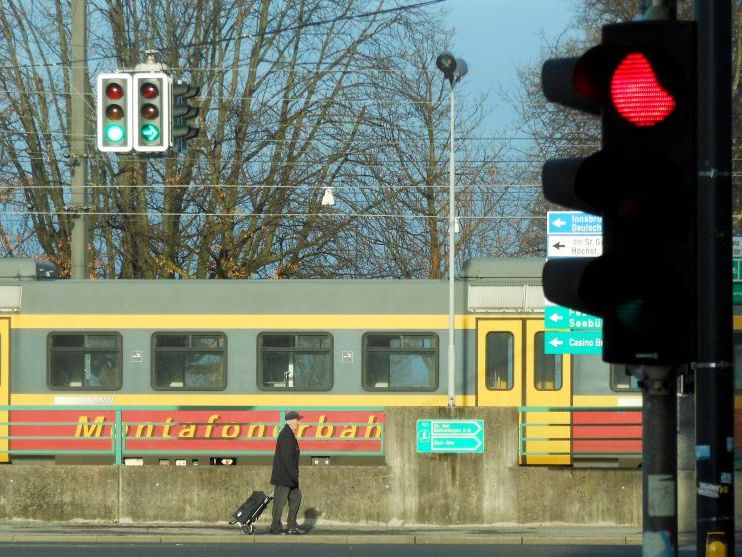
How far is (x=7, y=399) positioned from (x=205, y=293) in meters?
3.62

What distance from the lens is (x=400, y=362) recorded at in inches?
911

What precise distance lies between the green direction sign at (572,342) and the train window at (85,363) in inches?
279

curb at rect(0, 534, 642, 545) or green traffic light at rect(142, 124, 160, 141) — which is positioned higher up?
green traffic light at rect(142, 124, 160, 141)

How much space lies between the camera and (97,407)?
23.1 m

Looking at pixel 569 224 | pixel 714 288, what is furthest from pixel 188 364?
pixel 714 288

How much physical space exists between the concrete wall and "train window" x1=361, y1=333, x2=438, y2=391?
2.79m

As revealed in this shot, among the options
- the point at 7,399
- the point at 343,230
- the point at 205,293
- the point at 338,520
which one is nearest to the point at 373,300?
the point at 205,293

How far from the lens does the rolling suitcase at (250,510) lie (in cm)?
1883

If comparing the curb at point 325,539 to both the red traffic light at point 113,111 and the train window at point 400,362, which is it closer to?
the train window at point 400,362

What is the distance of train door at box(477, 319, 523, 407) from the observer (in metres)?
22.9

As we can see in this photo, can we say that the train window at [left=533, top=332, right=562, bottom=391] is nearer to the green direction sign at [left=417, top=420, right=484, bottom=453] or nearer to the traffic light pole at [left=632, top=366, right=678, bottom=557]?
the green direction sign at [left=417, top=420, right=484, bottom=453]

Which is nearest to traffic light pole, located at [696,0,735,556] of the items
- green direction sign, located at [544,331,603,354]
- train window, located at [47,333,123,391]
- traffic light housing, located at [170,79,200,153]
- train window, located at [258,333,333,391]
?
traffic light housing, located at [170,79,200,153]

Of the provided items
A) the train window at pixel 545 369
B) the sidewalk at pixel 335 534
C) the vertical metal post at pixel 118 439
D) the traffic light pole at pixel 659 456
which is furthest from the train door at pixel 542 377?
the traffic light pole at pixel 659 456

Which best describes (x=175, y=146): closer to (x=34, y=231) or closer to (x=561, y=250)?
(x=561, y=250)
